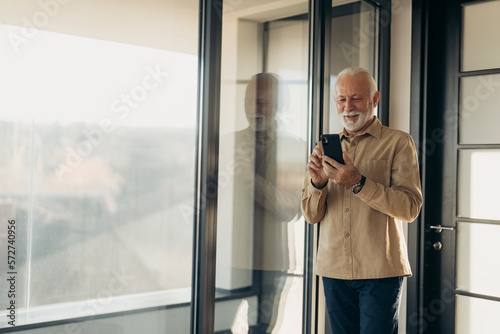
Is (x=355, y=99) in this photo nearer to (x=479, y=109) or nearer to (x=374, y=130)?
(x=374, y=130)

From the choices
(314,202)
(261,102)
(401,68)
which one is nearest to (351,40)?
(401,68)

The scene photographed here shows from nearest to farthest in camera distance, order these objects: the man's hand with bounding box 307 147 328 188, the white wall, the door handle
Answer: the man's hand with bounding box 307 147 328 188, the door handle, the white wall

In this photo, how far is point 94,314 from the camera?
5.31ft

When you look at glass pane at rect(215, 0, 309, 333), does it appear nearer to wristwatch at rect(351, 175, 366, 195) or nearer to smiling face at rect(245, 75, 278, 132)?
smiling face at rect(245, 75, 278, 132)

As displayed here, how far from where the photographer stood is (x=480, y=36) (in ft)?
9.66

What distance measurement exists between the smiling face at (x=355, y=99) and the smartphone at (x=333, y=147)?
155 millimetres

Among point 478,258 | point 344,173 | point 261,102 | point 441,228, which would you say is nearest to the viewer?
point 344,173

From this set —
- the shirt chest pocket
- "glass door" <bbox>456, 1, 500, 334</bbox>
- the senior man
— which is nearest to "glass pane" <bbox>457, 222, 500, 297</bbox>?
"glass door" <bbox>456, 1, 500, 334</bbox>

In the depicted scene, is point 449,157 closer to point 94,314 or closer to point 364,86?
point 364,86

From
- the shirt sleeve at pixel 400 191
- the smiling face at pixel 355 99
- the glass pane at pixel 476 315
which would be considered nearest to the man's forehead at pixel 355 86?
the smiling face at pixel 355 99

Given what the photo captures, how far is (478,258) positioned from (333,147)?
1.48 metres

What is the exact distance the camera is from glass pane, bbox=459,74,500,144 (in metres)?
2.87

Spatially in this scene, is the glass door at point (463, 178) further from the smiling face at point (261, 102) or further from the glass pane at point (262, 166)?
the smiling face at point (261, 102)

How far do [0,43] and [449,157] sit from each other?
251 centimetres
